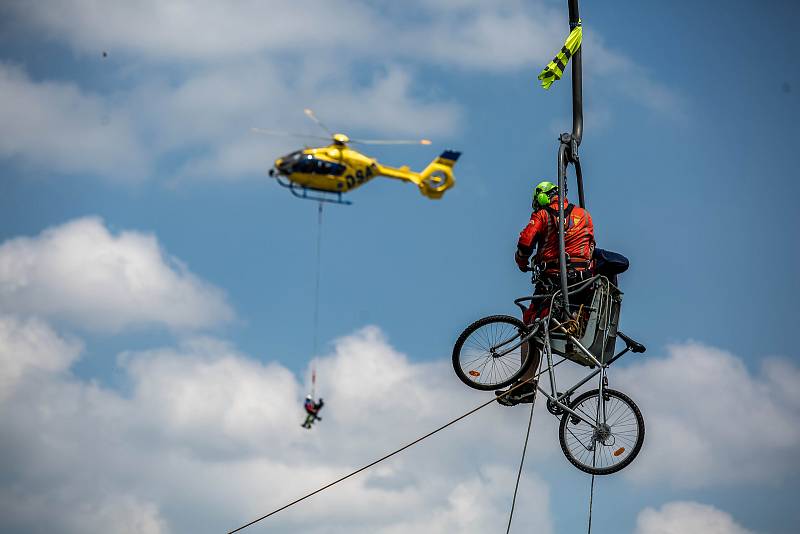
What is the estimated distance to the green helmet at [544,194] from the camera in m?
21.8

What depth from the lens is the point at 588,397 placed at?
69.5 feet

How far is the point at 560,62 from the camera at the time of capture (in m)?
22.7

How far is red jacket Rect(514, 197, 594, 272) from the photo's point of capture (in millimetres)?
21625

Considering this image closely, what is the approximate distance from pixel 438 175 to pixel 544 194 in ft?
37.4

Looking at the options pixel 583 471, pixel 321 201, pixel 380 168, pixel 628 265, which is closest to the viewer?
pixel 583 471

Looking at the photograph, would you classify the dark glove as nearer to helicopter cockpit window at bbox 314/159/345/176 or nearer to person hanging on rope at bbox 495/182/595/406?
person hanging on rope at bbox 495/182/595/406

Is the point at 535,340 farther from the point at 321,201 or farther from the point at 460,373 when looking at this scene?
the point at 321,201

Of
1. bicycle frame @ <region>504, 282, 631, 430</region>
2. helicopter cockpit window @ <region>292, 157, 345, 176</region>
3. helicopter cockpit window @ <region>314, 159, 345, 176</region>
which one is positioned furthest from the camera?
helicopter cockpit window @ <region>314, 159, 345, 176</region>

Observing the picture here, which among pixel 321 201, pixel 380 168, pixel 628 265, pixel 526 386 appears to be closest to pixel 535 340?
pixel 526 386

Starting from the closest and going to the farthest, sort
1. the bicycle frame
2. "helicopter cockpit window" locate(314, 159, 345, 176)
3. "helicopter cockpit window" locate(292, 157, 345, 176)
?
the bicycle frame → "helicopter cockpit window" locate(292, 157, 345, 176) → "helicopter cockpit window" locate(314, 159, 345, 176)

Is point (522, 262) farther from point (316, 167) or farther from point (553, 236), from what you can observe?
point (316, 167)

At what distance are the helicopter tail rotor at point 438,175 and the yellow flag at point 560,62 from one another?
399 inches

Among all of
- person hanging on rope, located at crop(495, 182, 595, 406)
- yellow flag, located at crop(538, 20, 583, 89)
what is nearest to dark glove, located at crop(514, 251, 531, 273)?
person hanging on rope, located at crop(495, 182, 595, 406)

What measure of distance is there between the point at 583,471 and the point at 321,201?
34.5 ft
